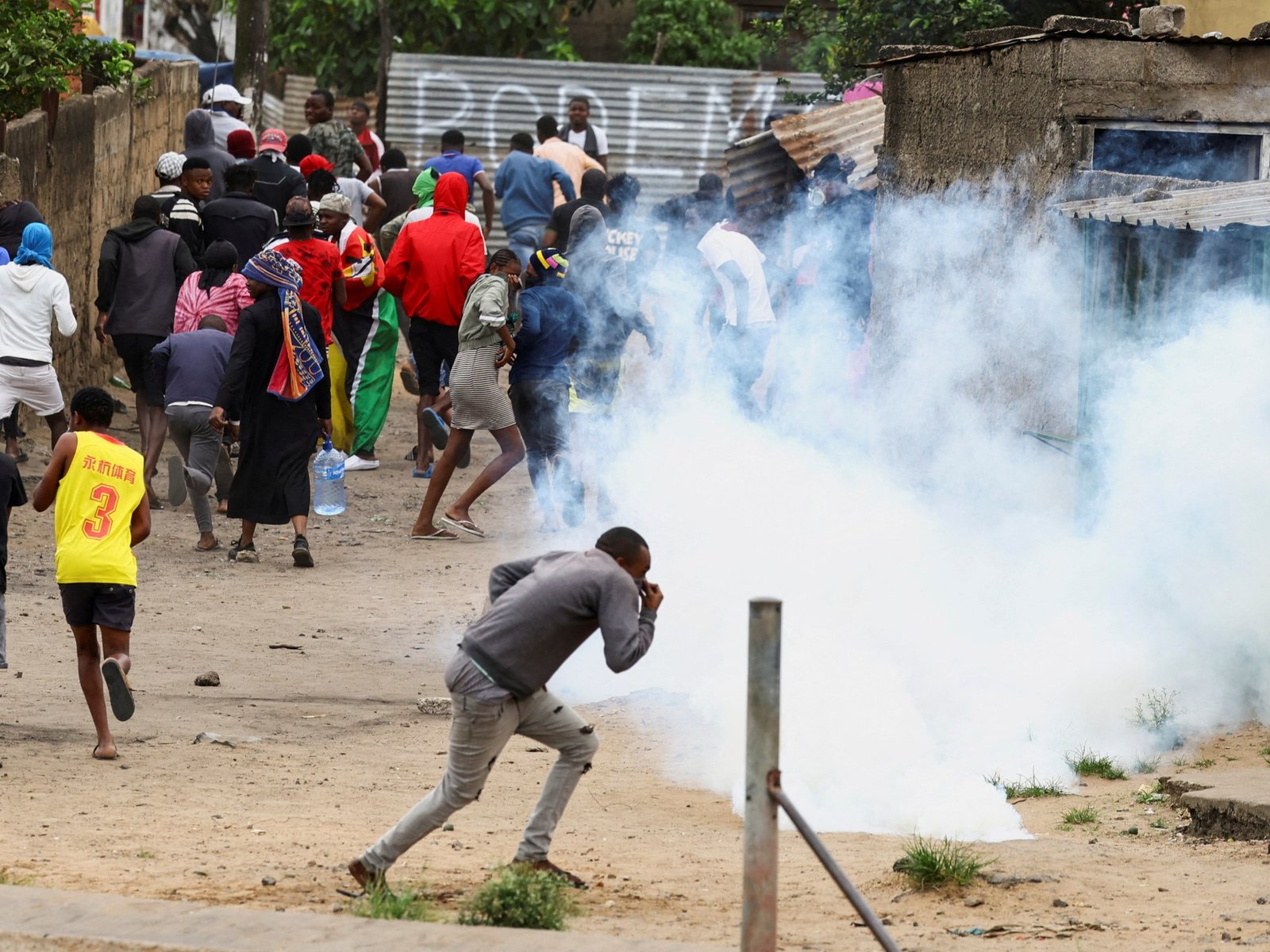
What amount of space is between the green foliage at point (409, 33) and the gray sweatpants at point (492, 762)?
751 inches

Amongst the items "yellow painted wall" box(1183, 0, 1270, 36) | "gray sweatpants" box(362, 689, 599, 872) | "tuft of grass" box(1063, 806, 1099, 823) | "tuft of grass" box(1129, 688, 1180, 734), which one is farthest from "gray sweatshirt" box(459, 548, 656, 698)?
"yellow painted wall" box(1183, 0, 1270, 36)

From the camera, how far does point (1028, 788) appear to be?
716 centimetres

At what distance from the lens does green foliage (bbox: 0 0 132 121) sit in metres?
13.2

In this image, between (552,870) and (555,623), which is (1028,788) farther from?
(555,623)

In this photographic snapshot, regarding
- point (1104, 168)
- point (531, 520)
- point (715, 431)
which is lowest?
point (531, 520)

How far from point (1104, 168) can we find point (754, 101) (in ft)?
39.6

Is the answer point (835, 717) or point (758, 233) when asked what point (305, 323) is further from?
point (758, 233)

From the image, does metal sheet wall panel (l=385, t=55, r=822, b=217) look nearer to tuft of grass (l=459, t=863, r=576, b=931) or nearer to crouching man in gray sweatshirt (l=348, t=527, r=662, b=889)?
crouching man in gray sweatshirt (l=348, t=527, r=662, b=889)

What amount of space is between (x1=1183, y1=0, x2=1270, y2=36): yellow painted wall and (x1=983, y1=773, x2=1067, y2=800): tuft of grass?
7.98m

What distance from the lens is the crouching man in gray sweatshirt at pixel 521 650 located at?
5379mm

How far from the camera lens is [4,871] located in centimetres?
546

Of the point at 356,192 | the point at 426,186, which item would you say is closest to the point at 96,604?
the point at 426,186

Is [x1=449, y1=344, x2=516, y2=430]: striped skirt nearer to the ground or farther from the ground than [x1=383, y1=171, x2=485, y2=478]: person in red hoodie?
nearer to the ground

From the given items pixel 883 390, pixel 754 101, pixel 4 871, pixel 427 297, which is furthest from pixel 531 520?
pixel 754 101
